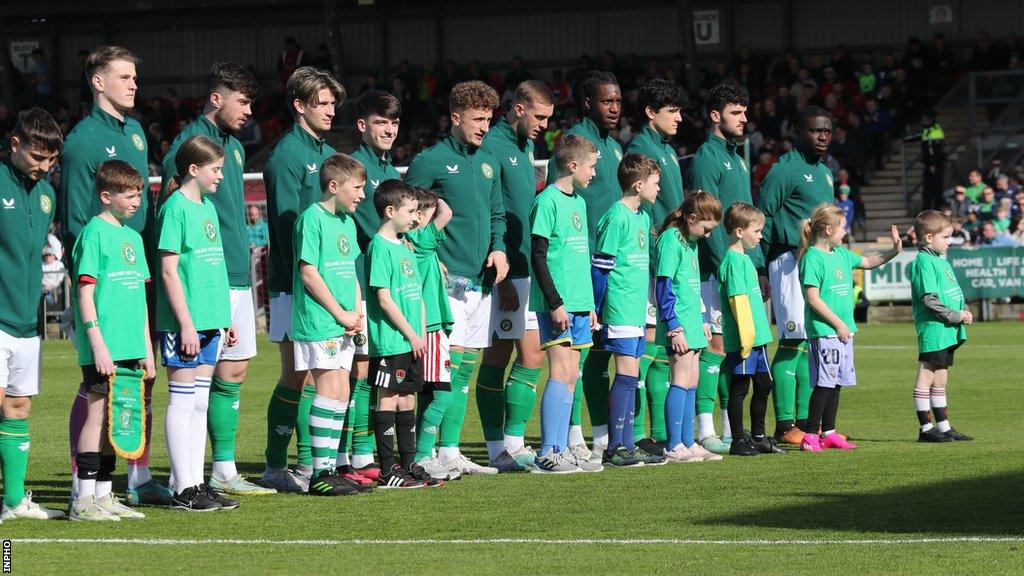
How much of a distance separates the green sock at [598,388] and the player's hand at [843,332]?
164 centimetres

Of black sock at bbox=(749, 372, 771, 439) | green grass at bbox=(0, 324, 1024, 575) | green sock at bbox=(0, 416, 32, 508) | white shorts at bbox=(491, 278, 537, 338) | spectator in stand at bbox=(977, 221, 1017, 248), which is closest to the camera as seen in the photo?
green grass at bbox=(0, 324, 1024, 575)

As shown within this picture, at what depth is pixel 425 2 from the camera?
3997 cm

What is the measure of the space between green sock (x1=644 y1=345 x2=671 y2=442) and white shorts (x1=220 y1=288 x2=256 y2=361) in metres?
2.99

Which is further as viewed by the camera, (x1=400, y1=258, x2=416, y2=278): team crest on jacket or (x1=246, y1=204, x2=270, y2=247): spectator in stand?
(x1=246, y1=204, x2=270, y2=247): spectator in stand

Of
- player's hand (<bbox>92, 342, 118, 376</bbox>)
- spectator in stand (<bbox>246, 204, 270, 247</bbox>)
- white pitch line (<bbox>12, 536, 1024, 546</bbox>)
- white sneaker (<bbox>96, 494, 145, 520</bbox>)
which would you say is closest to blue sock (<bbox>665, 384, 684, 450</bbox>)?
white pitch line (<bbox>12, 536, 1024, 546</bbox>)

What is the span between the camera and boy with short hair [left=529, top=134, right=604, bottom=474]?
30.4 feet

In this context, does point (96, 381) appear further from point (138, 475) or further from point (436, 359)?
point (436, 359)

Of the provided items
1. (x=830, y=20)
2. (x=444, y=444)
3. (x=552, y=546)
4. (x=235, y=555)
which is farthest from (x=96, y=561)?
(x=830, y=20)

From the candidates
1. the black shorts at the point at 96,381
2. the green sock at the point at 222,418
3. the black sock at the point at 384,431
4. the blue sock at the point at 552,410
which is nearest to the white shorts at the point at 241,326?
the green sock at the point at 222,418

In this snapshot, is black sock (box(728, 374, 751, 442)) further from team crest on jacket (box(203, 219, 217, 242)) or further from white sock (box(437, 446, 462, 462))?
team crest on jacket (box(203, 219, 217, 242))

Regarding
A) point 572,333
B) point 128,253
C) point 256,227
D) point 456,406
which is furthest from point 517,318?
point 256,227

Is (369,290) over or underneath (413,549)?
over

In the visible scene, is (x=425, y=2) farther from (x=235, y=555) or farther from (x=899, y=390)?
(x=235, y=555)

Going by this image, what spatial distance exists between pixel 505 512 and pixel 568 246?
2189mm
